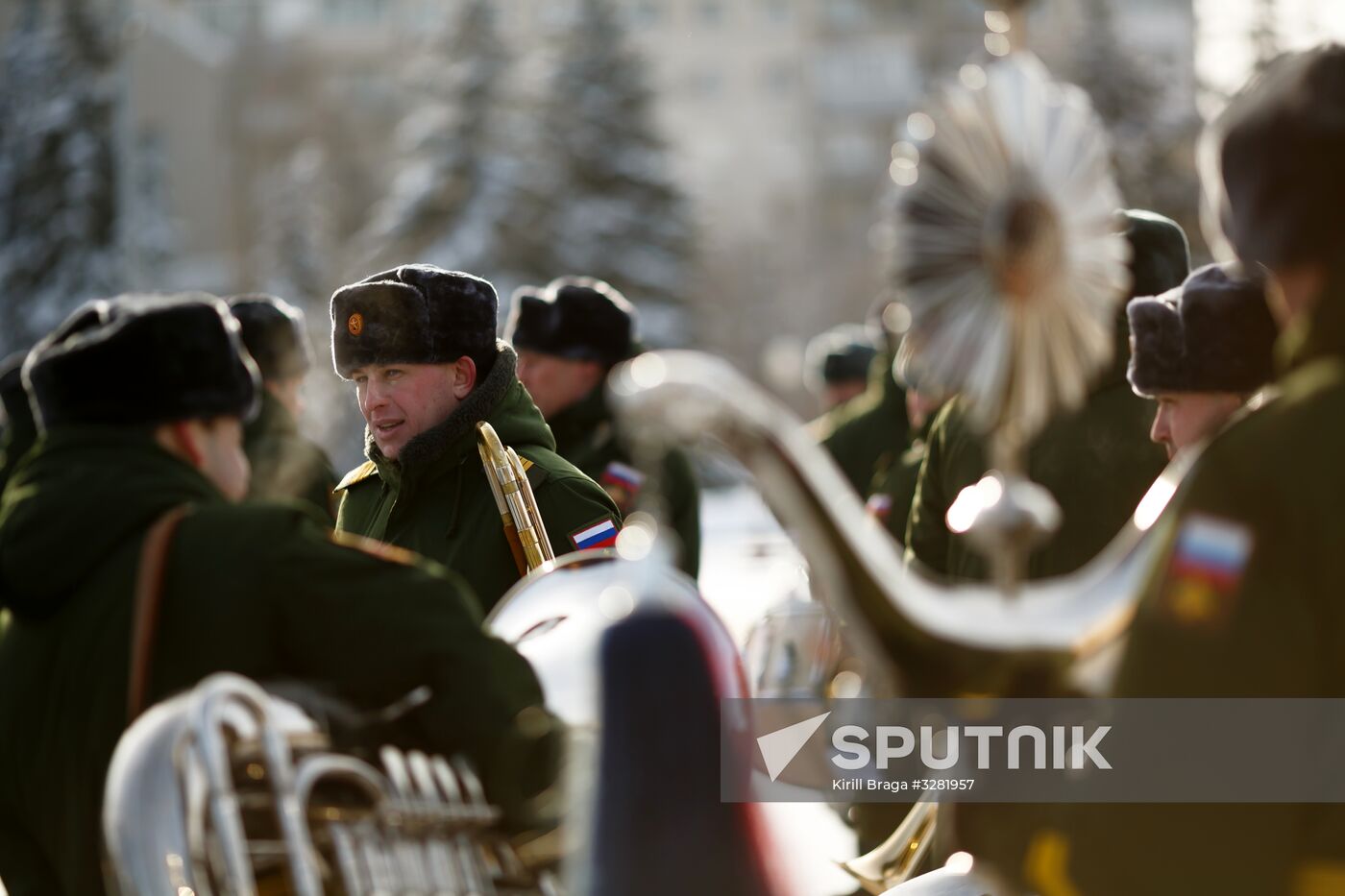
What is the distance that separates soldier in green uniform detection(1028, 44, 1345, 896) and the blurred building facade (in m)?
47.5

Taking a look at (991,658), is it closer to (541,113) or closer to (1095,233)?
(1095,233)

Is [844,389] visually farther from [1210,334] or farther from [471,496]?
[1210,334]

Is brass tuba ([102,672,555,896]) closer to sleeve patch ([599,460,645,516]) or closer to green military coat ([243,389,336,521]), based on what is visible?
green military coat ([243,389,336,521])

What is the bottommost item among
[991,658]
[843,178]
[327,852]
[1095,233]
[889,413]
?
[843,178]

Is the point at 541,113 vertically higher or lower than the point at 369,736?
lower

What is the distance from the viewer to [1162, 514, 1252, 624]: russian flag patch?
211 centimetres

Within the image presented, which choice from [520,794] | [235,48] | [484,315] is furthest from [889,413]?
[235,48]

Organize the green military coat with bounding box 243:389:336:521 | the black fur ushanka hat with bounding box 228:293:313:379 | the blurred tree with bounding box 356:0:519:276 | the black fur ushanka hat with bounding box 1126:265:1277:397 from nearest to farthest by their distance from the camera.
Result: the black fur ushanka hat with bounding box 1126:265:1277:397
the green military coat with bounding box 243:389:336:521
the black fur ushanka hat with bounding box 228:293:313:379
the blurred tree with bounding box 356:0:519:276

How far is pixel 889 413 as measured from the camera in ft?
29.9

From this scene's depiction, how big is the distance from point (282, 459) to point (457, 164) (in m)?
29.1

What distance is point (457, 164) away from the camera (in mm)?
34906

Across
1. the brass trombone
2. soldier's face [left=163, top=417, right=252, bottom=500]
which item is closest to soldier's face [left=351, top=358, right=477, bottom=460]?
the brass trombone

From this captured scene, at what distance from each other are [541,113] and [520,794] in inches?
1367

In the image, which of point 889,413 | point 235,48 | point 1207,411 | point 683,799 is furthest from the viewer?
point 235,48
